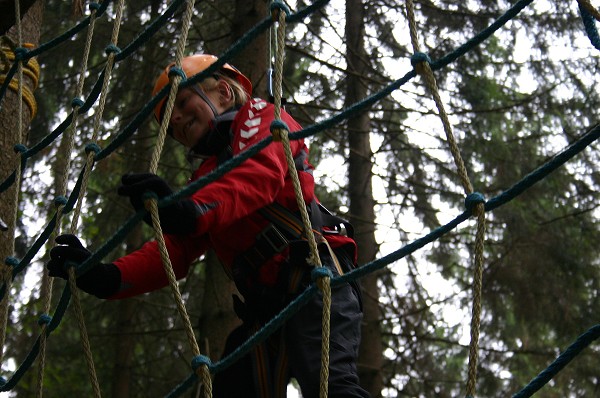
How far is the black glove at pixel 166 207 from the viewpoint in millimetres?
1675

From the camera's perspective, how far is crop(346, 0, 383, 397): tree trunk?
542cm

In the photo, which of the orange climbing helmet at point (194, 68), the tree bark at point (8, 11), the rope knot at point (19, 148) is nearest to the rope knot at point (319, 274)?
the orange climbing helmet at point (194, 68)

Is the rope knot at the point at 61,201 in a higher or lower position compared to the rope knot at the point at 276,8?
lower

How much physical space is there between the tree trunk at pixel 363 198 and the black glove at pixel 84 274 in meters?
3.27

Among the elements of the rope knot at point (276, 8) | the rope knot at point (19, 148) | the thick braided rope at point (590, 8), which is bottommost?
the thick braided rope at point (590, 8)

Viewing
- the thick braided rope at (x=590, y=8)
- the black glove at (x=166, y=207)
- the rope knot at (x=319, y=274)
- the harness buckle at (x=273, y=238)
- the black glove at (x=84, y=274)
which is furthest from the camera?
the harness buckle at (x=273, y=238)

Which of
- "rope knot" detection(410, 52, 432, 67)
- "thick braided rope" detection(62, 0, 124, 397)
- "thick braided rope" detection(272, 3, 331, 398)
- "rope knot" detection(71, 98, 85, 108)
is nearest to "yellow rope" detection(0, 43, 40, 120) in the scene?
"rope knot" detection(71, 98, 85, 108)

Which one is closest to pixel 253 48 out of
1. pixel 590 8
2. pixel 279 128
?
pixel 279 128

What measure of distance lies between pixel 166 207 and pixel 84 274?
49 centimetres

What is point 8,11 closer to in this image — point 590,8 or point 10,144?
point 10,144

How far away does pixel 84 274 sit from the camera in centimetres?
208

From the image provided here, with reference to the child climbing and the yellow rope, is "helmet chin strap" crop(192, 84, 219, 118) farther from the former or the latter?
Result: the yellow rope

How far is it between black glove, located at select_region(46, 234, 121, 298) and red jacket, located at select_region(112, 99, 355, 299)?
0.13ft

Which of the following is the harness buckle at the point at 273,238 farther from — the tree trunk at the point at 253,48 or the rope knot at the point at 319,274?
the tree trunk at the point at 253,48
